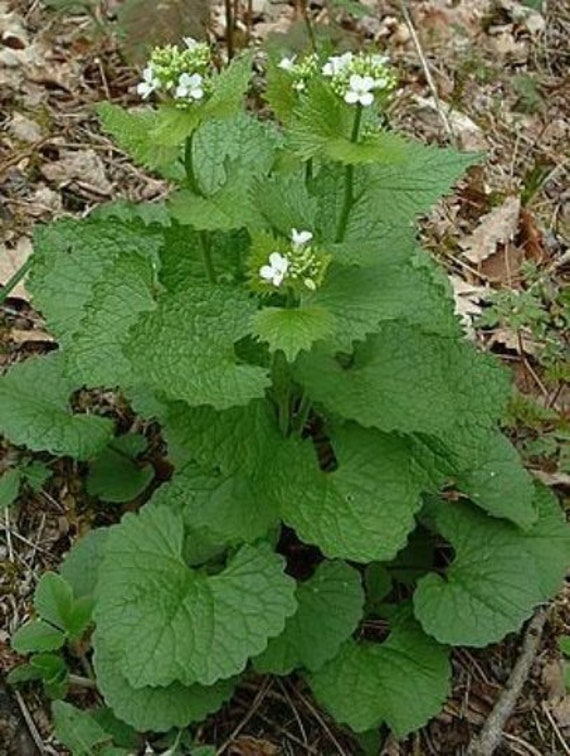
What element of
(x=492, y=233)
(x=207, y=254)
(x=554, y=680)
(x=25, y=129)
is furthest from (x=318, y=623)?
(x=25, y=129)

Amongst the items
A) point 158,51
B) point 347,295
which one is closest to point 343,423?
point 347,295

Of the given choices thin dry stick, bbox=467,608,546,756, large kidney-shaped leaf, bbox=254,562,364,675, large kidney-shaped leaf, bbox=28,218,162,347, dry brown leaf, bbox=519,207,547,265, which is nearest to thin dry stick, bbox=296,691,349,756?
large kidney-shaped leaf, bbox=254,562,364,675

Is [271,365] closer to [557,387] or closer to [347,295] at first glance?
[347,295]

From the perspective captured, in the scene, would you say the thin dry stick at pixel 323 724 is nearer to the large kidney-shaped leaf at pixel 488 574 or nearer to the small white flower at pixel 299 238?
the large kidney-shaped leaf at pixel 488 574

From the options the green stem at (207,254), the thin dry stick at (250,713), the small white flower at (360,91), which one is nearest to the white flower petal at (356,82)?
the small white flower at (360,91)

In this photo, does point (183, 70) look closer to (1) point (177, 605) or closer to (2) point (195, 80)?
(2) point (195, 80)
